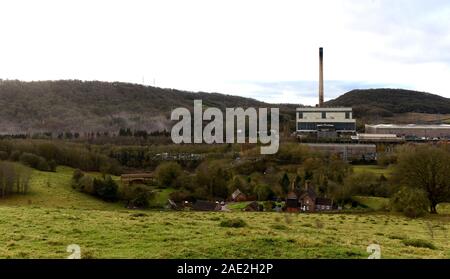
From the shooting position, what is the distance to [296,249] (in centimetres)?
1264

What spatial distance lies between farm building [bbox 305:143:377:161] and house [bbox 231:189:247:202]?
1300 inches

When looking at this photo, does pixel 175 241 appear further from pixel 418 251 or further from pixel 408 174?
pixel 408 174

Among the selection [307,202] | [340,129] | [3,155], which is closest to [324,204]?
[307,202]

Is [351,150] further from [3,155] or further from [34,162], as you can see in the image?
[3,155]

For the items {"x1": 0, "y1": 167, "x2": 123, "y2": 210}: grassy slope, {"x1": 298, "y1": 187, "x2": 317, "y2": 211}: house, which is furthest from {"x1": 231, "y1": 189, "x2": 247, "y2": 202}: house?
{"x1": 0, "y1": 167, "x2": 123, "y2": 210}: grassy slope

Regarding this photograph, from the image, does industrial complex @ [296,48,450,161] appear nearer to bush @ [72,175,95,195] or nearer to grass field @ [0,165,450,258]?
bush @ [72,175,95,195]

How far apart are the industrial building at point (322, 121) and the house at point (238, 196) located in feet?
207

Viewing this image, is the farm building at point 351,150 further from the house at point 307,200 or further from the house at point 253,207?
the house at point 253,207

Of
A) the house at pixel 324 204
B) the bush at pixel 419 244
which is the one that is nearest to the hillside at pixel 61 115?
the house at pixel 324 204

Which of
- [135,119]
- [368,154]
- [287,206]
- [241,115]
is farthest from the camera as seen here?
[135,119]

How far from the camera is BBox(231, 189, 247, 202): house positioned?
2081 inches

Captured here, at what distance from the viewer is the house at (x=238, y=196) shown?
52.9m
